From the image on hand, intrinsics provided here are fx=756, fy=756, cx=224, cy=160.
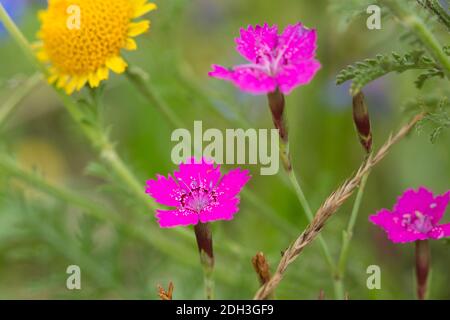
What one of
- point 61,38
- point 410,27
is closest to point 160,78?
point 61,38

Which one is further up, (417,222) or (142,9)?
(142,9)

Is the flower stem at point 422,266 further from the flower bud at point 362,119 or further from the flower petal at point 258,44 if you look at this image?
the flower petal at point 258,44

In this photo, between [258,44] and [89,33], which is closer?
[258,44]

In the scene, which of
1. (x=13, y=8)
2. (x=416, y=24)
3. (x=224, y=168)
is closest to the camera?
(x=416, y=24)

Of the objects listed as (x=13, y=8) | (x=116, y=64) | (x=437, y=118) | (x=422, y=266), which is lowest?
(x=422, y=266)

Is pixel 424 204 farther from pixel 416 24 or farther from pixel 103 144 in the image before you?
pixel 103 144

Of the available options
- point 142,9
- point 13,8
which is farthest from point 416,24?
point 13,8
